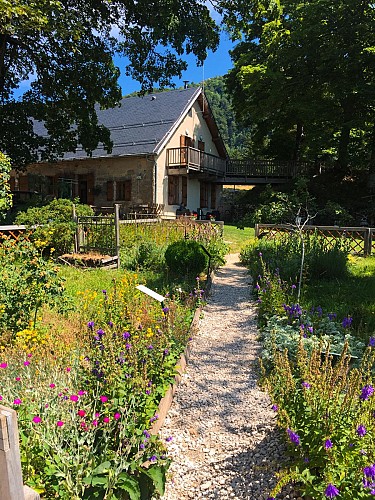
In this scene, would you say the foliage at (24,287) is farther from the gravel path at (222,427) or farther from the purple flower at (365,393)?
the purple flower at (365,393)

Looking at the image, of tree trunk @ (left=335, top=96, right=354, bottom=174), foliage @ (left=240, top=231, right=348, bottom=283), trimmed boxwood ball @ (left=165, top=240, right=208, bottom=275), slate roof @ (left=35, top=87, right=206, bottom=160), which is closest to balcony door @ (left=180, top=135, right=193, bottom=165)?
slate roof @ (left=35, top=87, right=206, bottom=160)

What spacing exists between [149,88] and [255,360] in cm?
1335

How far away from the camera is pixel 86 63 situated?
13.5 meters

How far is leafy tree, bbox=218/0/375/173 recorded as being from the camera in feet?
61.0

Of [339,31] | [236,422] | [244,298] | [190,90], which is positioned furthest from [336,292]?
[190,90]

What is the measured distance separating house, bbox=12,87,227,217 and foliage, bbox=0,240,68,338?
1405 cm

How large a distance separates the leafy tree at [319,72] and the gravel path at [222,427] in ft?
53.8

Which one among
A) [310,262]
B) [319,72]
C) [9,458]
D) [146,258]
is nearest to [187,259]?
[146,258]

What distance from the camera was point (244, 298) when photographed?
23.6ft

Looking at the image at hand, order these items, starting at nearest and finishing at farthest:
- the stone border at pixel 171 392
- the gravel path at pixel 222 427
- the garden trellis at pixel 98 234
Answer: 1. the gravel path at pixel 222 427
2. the stone border at pixel 171 392
3. the garden trellis at pixel 98 234

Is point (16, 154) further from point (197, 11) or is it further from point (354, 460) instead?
point (354, 460)

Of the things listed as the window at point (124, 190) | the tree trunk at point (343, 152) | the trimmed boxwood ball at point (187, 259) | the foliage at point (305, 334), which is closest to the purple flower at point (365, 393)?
the foliage at point (305, 334)

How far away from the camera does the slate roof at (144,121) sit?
1955 cm

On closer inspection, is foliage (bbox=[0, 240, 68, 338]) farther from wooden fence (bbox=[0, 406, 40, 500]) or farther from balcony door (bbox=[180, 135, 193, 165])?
balcony door (bbox=[180, 135, 193, 165])
